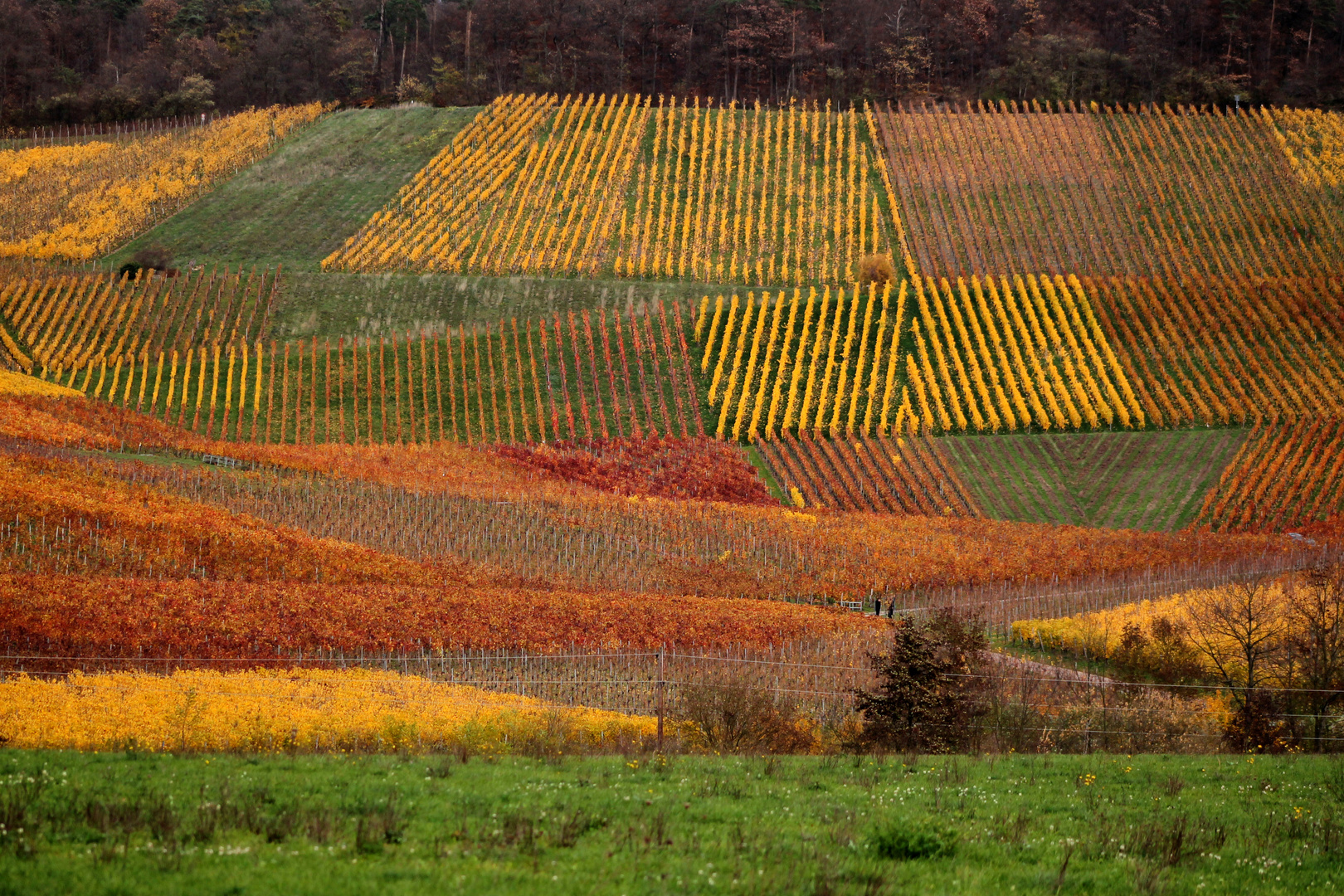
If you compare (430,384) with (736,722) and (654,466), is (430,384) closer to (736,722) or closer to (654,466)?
(654,466)

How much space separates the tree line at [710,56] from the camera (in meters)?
112

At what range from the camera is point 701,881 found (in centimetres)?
1134

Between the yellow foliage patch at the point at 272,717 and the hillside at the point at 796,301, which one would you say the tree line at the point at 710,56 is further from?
the yellow foliage patch at the point at 272,717

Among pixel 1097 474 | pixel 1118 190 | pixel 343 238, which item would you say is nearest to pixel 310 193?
pixel 343 238

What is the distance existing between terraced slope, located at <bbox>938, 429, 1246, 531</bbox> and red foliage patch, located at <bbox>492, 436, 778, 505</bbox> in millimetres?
9791

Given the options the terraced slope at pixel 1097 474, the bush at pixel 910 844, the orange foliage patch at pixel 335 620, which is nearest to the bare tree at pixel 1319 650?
the orange foliage patch at pixel 335 620

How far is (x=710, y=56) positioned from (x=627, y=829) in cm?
11879

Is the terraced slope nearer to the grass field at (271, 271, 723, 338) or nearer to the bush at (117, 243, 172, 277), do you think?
the grass field at (271, 271, 723, 338)

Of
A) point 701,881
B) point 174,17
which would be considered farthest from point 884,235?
point 174,17

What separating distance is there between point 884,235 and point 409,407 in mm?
34321

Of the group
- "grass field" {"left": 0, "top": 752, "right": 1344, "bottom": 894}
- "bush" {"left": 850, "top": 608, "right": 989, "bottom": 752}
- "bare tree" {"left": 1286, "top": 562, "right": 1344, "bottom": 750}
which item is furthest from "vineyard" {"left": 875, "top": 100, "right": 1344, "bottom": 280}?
"grass field" {"left": 0, "top": 752, "right": 1344, "bottom": 894}

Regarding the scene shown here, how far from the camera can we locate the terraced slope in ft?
174

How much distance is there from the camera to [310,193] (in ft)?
297

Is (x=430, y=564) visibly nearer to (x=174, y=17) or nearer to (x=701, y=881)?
(x=701, y=881)
